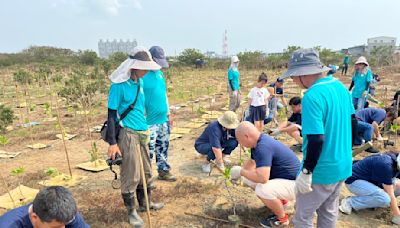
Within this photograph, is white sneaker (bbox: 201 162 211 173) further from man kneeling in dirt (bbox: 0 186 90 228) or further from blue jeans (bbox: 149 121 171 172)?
man kneeling in dirt (bbox: 0 186 90 228)

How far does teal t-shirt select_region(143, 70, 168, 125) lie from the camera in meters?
3.52

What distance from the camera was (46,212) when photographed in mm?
1522

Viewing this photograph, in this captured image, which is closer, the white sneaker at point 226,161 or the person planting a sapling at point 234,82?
the white sneaker at point 226,161

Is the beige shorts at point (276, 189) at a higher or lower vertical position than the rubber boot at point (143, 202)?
higher

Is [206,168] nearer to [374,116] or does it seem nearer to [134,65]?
[134,65]

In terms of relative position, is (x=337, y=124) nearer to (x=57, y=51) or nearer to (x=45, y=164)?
(x=45, y=164)

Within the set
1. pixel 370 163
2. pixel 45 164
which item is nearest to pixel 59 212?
pixel 370 163

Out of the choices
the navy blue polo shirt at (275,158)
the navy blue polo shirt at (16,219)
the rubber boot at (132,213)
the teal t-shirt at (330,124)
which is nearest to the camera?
the navy blue polo shirt at (16,219)

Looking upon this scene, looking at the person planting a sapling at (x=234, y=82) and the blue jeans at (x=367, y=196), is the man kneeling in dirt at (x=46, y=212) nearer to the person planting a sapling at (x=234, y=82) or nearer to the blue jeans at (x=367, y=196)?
the blue jeans at (x=367, y=196)

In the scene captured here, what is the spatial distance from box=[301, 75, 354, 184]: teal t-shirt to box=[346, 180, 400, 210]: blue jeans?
1.16 meters

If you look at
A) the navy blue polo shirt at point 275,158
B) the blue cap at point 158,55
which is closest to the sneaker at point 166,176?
the blue cap at point 158,55

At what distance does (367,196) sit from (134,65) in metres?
2.65

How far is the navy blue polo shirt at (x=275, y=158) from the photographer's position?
8.61 feet

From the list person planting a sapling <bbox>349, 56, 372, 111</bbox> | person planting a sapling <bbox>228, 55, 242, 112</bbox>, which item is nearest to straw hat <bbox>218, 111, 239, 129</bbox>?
person planting a sapling <bbox>228, 55, 242, 112</bbox>
